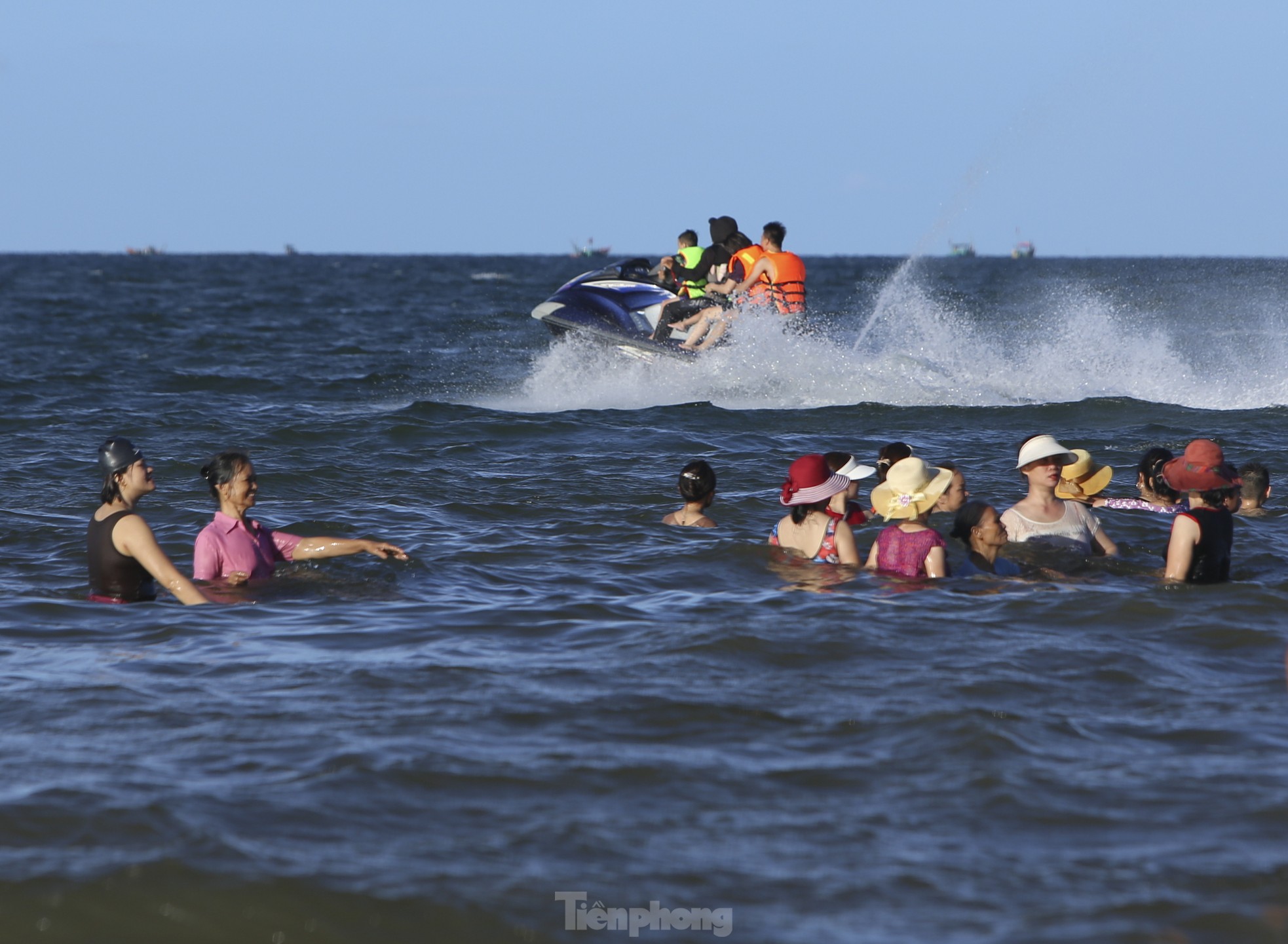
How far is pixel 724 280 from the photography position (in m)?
14.9

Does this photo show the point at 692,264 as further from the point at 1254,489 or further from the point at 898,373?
the point at 1254,489

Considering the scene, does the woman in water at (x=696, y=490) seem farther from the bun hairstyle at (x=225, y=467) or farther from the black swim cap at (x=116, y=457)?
the black swim cap at (x=116, y=457)

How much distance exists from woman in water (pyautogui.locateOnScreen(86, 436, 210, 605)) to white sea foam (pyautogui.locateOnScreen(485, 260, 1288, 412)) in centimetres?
890

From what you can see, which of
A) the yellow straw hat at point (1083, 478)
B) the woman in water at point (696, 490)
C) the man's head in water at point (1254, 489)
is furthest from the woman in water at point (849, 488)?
the man's head in water at point (1254, 489)

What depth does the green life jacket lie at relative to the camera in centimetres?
1494

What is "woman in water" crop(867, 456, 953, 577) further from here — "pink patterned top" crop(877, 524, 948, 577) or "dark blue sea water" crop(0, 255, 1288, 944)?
"dark blue sea water" crop(0, 255, 1288, 944)

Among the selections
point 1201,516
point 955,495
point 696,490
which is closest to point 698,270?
point 696,490

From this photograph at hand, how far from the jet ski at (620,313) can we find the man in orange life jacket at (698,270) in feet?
0.38

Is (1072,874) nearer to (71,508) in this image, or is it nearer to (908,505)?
(908,505)

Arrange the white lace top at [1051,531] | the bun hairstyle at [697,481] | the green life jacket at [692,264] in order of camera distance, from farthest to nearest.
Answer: the green life jacket at [692,264]
the bun hairstyle at [697,481]
the white lace top at [1051,531]

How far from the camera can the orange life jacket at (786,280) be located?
1441 cm

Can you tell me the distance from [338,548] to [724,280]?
27.0 ft

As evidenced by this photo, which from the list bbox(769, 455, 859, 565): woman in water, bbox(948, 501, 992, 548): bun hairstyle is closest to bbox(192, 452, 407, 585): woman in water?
bbox(769, 455, 859, 565): woman in water

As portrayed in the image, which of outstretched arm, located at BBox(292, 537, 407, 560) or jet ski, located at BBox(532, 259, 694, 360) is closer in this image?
outstretched arm, located at BBox(292, 537, 407, 560)
